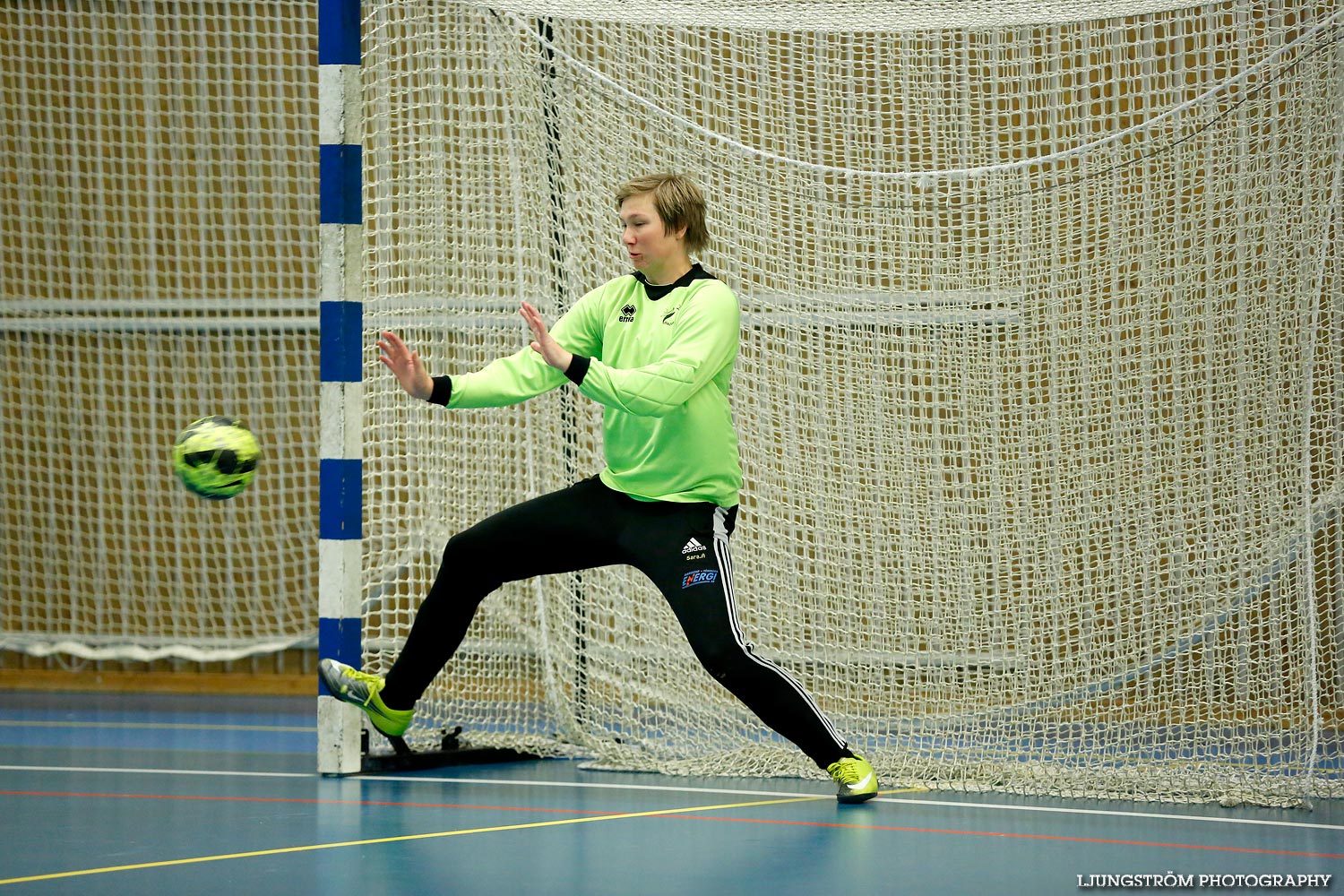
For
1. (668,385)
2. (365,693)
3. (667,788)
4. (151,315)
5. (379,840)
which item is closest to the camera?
(379,840)

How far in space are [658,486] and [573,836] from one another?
96 cm

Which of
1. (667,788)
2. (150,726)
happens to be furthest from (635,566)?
(150,726)

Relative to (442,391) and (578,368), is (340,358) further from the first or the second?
(578,368)

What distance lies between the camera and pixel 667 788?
476 cm

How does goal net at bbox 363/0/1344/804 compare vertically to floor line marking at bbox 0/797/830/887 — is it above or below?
above

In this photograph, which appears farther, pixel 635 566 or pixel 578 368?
pixel 635 566

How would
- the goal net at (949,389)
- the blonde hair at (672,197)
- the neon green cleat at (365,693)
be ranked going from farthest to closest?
the goal net at (949,389)
the neon green cleat at (365,693)
the blonde hair at (672,197)

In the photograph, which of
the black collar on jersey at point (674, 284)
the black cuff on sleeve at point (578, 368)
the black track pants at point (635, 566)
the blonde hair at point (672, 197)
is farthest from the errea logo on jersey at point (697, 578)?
the blonde hair at point (672, 197)

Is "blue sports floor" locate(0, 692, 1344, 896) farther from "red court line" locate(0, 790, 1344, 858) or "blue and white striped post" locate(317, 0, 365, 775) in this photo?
"blue and white striped post" locate(317, 0, 365, 775)

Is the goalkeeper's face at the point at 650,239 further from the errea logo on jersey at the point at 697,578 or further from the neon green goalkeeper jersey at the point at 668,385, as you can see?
the errea logo on jersey at the point at 697,578

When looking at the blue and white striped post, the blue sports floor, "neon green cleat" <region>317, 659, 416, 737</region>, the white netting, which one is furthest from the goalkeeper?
the white netting

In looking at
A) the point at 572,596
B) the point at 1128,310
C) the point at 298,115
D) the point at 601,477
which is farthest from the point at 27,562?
the point at 1128,310

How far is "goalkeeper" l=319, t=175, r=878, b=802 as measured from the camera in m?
4.13

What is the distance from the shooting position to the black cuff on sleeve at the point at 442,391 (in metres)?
4.14
